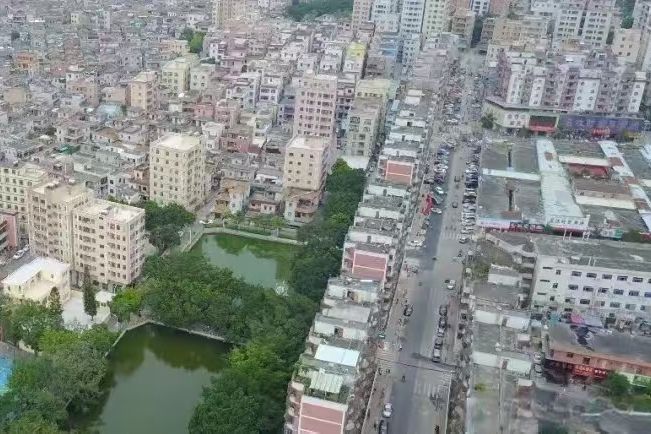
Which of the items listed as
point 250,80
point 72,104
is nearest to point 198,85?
point 250,80

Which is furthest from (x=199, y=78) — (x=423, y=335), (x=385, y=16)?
(x=423, y=335)

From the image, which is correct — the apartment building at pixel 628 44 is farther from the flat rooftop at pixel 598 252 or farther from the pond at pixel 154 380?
the pond at pixel 154 380

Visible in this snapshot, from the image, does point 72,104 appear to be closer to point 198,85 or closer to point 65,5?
point 198,85

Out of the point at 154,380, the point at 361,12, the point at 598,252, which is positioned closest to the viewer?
the point at 154,380

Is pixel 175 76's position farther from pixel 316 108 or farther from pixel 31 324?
pixel 31 324

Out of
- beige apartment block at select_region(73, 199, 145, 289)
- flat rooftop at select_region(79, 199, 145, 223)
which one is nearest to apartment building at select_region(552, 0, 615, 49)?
flat rooftop at select_region(79, 199, 145, 223)

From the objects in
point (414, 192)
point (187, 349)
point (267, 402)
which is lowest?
point (187, 349)

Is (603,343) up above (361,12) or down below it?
below
